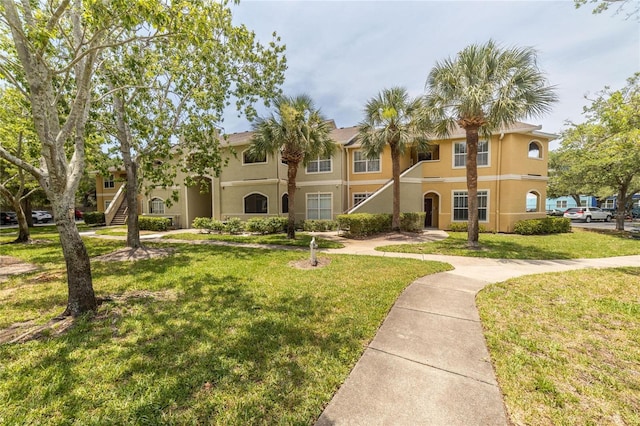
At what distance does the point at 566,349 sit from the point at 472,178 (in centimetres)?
892

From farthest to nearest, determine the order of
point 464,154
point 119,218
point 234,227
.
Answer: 1. point 119,218
2. point 464,154
3. point 234,227

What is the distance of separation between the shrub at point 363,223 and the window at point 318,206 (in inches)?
155

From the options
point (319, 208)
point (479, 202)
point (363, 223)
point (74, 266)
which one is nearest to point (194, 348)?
point (74, 266)

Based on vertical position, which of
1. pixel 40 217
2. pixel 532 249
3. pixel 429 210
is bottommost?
pixel 532 249

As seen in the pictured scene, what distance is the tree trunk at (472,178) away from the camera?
11.1m

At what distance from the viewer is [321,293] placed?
231 inches

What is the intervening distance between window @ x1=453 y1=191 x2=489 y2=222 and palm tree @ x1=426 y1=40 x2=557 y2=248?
731 centimetres

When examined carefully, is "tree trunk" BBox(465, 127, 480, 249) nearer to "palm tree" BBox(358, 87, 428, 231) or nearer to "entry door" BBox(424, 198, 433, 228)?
"palm tree" BBox(358, 87, 428, 231)

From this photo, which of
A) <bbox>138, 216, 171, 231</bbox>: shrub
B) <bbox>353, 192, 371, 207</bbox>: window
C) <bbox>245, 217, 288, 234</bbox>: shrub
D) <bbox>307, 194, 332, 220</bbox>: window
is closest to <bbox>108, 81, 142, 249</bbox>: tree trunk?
<bbox>245, 217, 288, 234</bbox>: shrub

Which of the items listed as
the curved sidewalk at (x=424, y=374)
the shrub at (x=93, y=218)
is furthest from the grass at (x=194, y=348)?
the shrub at (x=93, y=218)

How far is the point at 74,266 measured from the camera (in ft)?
15.6

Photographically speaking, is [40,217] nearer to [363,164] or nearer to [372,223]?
[363,164]

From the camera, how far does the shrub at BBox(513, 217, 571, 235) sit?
15.8 meters

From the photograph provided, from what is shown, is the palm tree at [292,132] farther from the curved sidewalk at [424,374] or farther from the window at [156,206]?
the window at [156,206]
